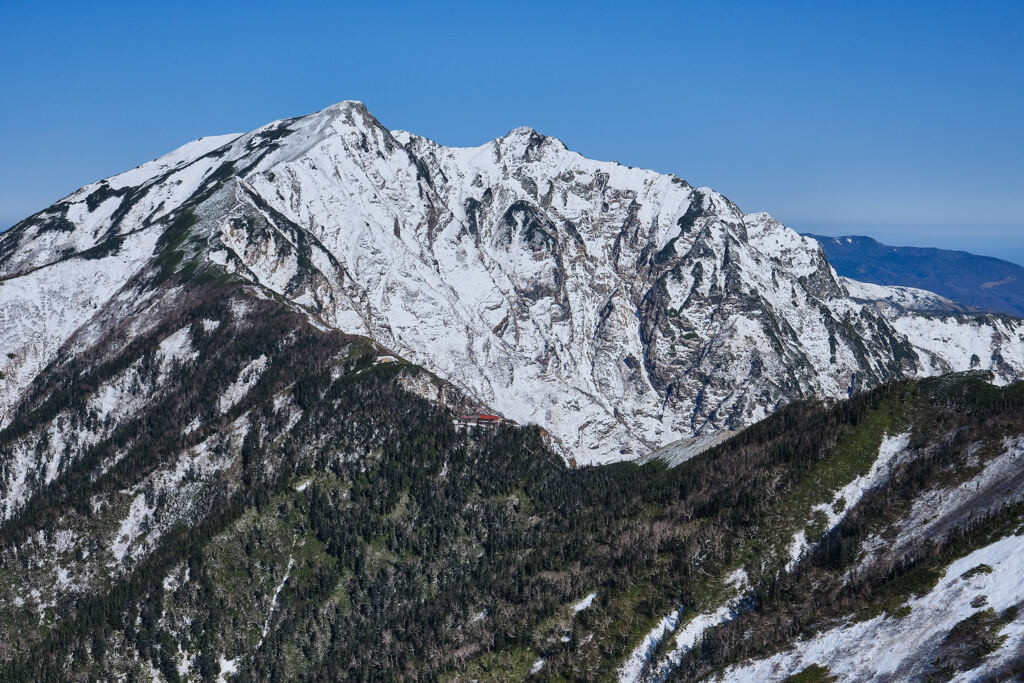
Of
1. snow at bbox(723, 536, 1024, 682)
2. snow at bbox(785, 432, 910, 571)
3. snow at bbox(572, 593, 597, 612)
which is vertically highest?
snow at bbox(785, 432, 910, 571)

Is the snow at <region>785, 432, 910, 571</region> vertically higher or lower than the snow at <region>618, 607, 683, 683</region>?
higher

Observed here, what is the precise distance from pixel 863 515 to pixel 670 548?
3923 centimetres

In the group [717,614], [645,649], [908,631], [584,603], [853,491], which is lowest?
[908,631]

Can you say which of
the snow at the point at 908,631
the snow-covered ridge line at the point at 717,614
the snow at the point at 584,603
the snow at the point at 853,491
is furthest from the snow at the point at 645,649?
the snow at the point at 853,491

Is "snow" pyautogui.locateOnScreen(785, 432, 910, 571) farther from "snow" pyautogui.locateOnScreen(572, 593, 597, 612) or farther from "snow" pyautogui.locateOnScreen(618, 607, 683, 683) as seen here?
"snow" pyautogui.locateOnScreen(572, 593, 597, 612)

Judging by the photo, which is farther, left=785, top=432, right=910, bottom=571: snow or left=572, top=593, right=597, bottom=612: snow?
left=572, top=593, right=597, bottom=612: snow

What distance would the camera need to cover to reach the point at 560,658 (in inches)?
6570

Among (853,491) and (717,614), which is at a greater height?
(853,491)

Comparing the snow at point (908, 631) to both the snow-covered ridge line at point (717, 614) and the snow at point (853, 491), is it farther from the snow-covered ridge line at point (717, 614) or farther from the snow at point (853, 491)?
the snow at point (853, 491)

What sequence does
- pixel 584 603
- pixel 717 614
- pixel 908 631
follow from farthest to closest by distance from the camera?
pixel 584 603 → pixel 717 614 → pixel 908 631

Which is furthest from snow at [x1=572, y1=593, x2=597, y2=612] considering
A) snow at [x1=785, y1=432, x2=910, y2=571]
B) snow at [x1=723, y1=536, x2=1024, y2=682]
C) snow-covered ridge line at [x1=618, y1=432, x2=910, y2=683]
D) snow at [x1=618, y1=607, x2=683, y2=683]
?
snow at [x1=723, y1=536, x2=1024, y2=682]

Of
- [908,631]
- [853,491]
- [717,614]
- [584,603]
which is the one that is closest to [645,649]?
[717,614]

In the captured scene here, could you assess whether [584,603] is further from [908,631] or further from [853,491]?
[908,631]

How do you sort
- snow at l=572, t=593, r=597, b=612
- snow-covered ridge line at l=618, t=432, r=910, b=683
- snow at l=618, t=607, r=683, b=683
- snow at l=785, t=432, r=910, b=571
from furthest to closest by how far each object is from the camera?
snow at l=572, t=593, r=597, b=612 → snow at l=785, t=432, r=910, b=571 → snow at l=618, t=607, r=683, b=683 → snow-covered ridge line at l=618, t=432, r=910, b=683
